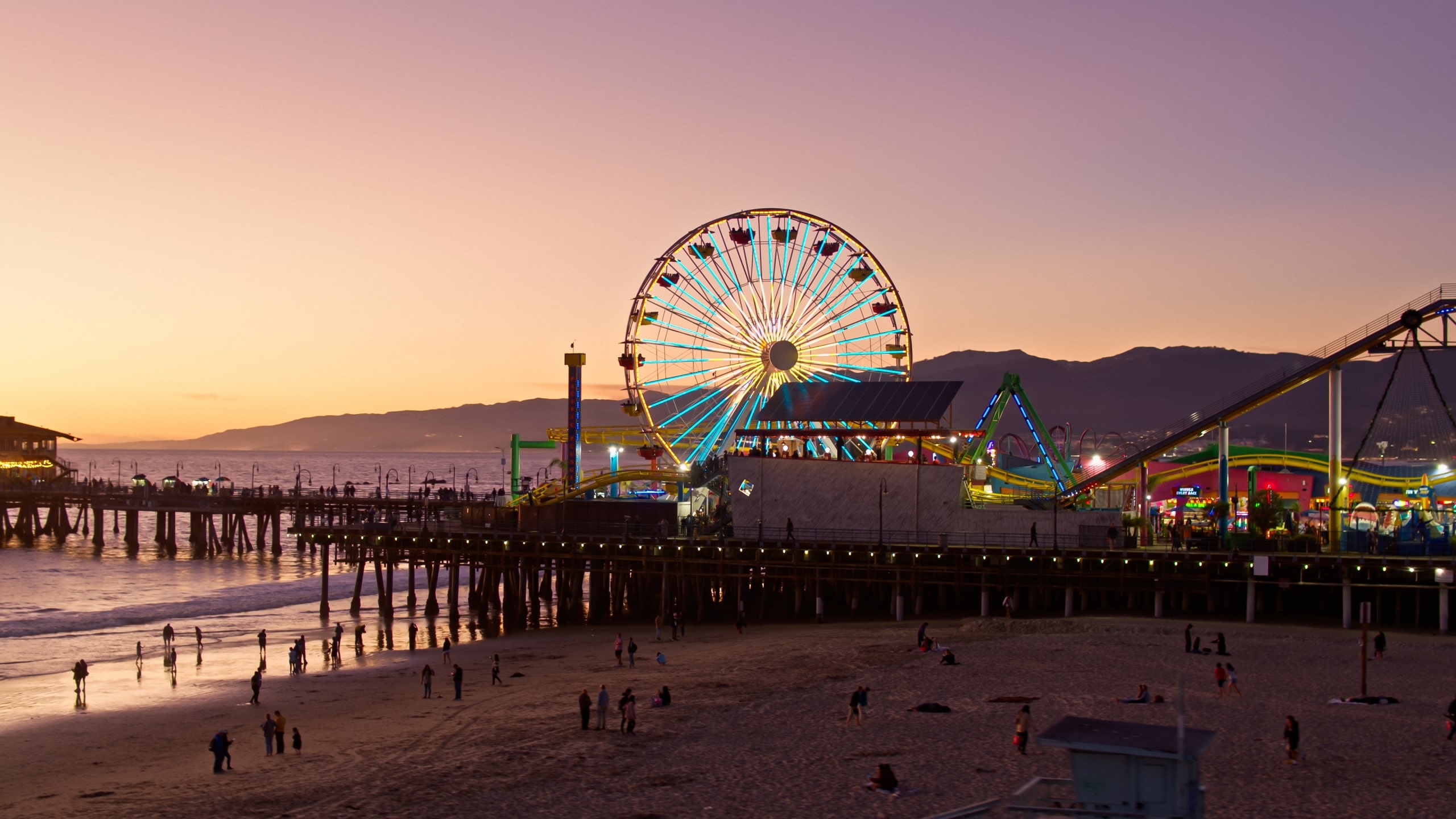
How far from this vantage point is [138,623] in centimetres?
5303

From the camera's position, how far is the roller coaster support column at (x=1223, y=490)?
151ft

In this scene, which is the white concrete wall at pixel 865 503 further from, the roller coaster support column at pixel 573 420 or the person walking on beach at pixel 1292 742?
the person walking on beach at pixel 1292 742

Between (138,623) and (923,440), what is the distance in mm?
39530

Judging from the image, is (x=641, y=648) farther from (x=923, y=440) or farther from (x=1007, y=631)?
(x=923, y=440)

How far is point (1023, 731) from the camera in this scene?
23.5 meters

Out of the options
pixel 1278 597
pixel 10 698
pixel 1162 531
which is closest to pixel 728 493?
pixel 1162 531

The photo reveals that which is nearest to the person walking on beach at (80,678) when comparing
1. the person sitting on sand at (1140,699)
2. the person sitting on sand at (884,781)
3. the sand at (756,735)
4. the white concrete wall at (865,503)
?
the sand at (756,735)

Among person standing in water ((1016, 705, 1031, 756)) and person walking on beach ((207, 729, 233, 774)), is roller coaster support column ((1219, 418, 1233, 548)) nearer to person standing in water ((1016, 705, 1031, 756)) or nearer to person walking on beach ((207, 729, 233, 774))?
person standing in water ((1016, 705, 1031, 756))

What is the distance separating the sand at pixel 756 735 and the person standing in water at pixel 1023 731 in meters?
0.25

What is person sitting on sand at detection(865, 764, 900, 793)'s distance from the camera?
69.6 ft

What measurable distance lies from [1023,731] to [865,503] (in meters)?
26.9

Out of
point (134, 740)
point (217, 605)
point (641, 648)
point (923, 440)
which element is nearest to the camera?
point (134, 740)

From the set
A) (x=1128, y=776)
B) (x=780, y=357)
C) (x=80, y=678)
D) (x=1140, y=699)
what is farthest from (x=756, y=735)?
(x=780, y=357)

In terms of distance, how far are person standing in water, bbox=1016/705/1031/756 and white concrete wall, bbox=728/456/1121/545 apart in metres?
24.3
